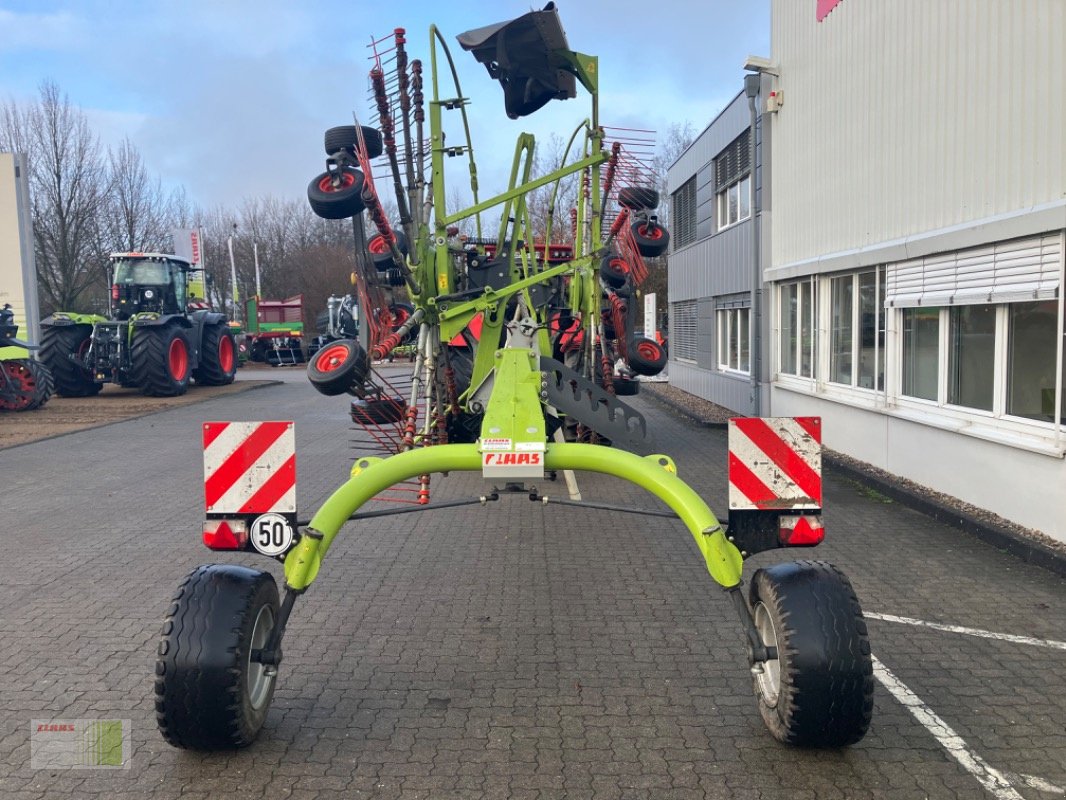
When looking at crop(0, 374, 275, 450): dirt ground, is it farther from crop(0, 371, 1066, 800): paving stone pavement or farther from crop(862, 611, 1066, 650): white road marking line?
crop(862, 611, 1066, 650): white road marking line

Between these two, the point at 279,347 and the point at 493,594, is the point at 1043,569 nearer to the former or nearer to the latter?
the point at 493,594

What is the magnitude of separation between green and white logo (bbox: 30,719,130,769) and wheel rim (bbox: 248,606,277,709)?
0.52 m

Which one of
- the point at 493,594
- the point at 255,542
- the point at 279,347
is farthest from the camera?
the point at 279,347

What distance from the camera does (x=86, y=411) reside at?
717 inches

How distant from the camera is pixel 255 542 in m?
3.96

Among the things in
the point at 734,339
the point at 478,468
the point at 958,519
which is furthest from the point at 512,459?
the point at 734,339

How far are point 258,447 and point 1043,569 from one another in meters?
5.11

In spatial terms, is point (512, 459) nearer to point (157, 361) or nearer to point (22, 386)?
point (22, 386)

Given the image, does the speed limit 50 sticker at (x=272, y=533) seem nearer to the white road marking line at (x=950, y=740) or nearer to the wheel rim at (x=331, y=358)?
the wheel rim at (x=331, y=358)

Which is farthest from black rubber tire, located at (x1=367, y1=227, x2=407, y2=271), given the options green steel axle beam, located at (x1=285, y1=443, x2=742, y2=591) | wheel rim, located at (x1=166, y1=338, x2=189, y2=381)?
wheel rim, located at (x1=166, y1=338, x2=189, y2=381)

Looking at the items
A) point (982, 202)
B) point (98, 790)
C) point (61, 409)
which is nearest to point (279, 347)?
point (61, 409)

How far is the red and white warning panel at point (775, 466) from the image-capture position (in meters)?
3.92

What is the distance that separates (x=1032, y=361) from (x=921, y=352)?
211 centimetres

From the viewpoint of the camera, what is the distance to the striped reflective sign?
13.0 ft
